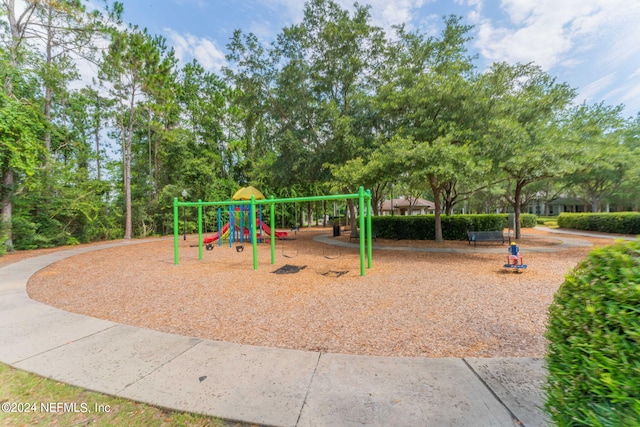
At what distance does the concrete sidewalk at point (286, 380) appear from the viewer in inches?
78.2

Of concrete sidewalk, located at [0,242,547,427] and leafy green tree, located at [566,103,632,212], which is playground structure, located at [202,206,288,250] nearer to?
concrete sidewalk, located at [0,242,547,427]

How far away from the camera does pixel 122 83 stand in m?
17.4

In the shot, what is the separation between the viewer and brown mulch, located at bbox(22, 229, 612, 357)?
336 cm

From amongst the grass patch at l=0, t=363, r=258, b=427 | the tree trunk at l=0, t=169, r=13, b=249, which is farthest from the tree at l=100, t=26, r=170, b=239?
the grass patch at l=0, t=363, r=258, b=427

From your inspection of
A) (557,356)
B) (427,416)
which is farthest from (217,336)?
(557,356)

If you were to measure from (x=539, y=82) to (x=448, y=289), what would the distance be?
11.5 metres

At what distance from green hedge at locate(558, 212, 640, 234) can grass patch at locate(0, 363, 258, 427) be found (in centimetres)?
2256

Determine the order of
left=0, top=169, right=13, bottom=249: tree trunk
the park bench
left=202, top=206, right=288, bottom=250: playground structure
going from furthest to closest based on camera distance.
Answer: left=202, top=206, right=288, bottom=250: playground structure, left=0, top=169, right=13, bottom=249: tree trunk, the park bench

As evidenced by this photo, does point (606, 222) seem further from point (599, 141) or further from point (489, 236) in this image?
point (489, 236)

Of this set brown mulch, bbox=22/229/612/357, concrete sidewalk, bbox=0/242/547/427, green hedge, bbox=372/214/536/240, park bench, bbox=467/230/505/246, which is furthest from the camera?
green hedge, bbox=372/214/536/240

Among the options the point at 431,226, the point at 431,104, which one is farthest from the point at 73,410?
the point at 431,226

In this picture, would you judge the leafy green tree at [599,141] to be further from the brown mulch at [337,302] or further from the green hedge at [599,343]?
the green hedge at [599,343]

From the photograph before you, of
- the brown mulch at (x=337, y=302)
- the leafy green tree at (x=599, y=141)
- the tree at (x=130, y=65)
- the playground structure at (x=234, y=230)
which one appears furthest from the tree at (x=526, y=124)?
the tree at (x=130, y=65)

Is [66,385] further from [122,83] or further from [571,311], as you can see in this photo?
[122,83]
